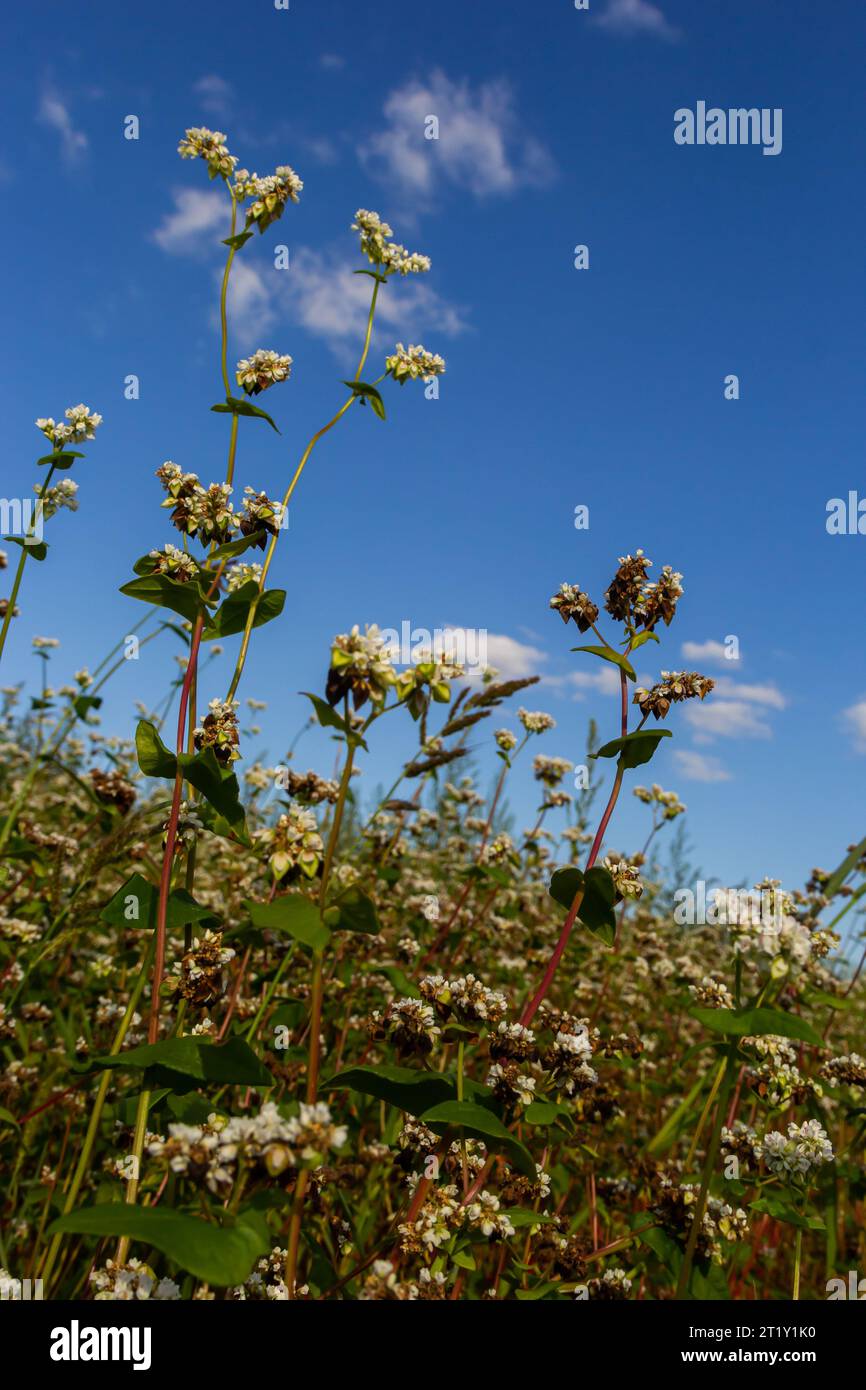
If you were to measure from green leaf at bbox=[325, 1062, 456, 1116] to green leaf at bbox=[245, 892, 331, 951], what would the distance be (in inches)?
14.1

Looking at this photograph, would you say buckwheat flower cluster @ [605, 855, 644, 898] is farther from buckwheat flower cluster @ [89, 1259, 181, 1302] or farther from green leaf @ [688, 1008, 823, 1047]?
buckwheat flower cluster @ [89, 1259, 181, 1302]

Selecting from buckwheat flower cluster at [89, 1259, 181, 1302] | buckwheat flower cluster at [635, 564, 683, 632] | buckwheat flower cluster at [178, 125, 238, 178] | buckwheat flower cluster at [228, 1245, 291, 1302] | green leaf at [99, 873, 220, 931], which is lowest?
buckwheat flower cluster at [228, 1245, 291, 1302]

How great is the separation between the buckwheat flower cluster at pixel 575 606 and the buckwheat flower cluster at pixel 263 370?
1.42m

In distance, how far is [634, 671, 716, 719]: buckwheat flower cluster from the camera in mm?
2619

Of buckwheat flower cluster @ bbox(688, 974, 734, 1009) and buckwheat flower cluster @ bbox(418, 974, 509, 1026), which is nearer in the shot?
buckwheat flower cluster @ bbox(418, 974, 509, 1026)

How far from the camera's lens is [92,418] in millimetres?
3830

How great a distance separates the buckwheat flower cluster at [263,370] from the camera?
322 centimetres

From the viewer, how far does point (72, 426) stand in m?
3.85

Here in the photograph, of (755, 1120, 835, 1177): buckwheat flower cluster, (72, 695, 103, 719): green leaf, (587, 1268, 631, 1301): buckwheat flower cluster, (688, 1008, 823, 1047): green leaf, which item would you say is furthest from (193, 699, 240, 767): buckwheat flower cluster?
(72, 695, 103, 719): green leaf

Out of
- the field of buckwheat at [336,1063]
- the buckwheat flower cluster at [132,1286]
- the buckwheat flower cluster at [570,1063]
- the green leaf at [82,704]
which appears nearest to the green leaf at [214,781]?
the field of buckwheat at [336,1063]

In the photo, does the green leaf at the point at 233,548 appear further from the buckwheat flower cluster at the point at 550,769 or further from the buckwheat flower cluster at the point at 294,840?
the buckwheat flower cluster at the point at 550,769

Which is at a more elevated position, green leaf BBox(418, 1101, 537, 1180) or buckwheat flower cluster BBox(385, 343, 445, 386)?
buckwheat flower cluster BBox(385, 343, 445, 386)
